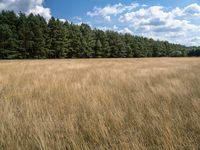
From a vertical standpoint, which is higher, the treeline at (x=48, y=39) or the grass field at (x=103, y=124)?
the treeline at (x=48, y=39)

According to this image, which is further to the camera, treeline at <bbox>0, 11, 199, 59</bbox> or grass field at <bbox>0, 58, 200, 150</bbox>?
treeline at <bbox>0, 11, 199, 59</bbox>

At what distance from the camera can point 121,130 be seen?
3.64m

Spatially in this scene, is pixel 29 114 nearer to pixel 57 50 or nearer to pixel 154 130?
pixel 154 130

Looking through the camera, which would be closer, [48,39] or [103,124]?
[103,124]

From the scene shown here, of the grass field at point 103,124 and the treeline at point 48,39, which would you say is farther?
the treeline at point 48,39

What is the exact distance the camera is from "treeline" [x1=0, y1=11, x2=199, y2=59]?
159 feet

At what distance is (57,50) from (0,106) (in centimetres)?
5105

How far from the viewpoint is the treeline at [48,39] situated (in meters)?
48.5

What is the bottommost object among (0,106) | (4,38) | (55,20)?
(0,106)

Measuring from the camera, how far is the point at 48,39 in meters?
53.8

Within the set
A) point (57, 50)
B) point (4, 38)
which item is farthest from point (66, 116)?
point (57, 50)

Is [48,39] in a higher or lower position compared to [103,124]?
higher

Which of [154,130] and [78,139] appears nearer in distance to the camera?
[78,139]

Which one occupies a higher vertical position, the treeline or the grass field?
the treeline
